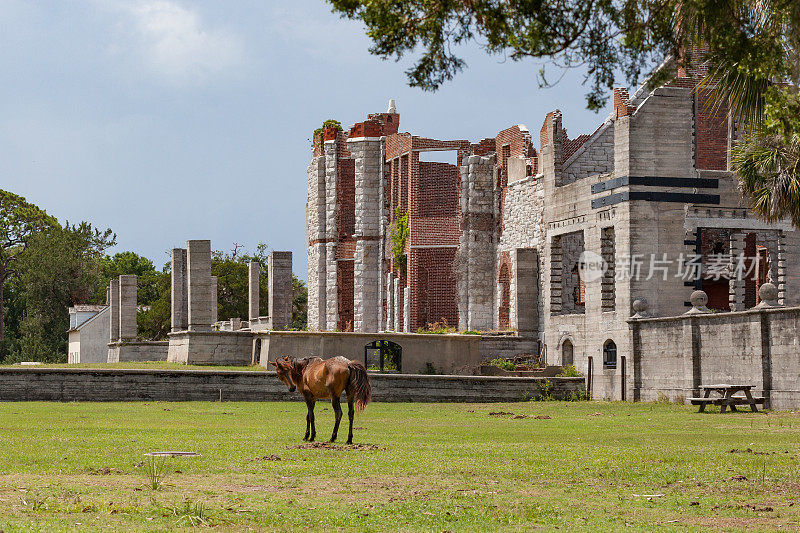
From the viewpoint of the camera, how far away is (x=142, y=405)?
91.2 ft

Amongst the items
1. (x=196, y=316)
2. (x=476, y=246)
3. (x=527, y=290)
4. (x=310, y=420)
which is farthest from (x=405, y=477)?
(x=476, y=246)

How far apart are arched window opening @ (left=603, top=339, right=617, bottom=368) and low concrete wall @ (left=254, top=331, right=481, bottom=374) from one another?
5.12 m

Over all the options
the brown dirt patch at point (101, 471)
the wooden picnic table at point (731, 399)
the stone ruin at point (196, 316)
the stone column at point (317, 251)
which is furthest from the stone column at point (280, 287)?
the brown dirt patch at point (101, 471)

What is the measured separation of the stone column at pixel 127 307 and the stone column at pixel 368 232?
10.9 metres

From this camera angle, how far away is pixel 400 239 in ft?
175

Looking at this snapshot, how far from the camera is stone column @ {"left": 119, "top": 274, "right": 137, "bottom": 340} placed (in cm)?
5109

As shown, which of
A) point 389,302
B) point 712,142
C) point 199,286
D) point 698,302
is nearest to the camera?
point 698,302

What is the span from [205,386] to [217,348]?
348 inches

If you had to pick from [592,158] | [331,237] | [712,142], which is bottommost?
[331,237]

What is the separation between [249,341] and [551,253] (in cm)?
1099

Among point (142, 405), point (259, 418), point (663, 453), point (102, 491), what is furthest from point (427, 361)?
point (102, 491)

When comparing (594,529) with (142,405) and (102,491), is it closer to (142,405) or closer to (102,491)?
(102,491)

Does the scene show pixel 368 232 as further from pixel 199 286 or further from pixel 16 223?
pixel 16 223

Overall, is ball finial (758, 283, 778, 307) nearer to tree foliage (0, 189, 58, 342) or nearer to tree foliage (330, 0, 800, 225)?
tree foliage (330, 0, 800, 225)
